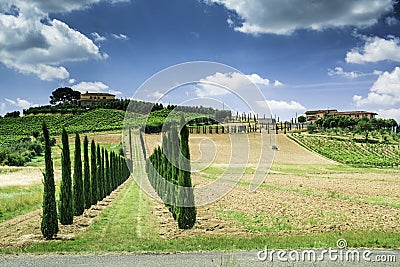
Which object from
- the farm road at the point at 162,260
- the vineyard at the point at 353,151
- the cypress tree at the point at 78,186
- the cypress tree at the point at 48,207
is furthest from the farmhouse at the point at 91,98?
the farm road at the point at 162,260

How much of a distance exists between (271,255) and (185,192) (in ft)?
18.0

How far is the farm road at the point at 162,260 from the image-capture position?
848 cm

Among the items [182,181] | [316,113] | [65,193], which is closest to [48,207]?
[65,193]

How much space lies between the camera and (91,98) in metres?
160

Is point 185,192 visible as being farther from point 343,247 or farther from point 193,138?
point 193,138

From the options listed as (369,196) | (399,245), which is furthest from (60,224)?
(369,196)

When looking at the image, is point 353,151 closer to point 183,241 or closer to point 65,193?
point 65,193

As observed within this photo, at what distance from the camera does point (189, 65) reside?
13.7 metres

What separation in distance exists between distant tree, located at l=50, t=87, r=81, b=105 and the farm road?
15391 cm

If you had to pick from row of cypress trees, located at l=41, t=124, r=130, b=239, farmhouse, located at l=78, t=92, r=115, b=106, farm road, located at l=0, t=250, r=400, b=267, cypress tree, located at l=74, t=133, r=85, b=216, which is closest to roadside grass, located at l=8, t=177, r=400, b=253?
farm road, located at l=0, t=250, r=400, b=267

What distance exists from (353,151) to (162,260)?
73.9 metres

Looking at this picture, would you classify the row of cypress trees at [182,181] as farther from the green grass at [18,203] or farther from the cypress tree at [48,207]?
the green grass at [18,203]

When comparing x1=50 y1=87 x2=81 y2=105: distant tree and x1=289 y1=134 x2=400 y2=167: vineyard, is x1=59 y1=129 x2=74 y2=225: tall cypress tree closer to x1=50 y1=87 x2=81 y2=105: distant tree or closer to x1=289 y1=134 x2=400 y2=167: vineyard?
x1=289 y1=134 x2=400 y2=167: vineyard

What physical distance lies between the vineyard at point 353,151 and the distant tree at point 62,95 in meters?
100
